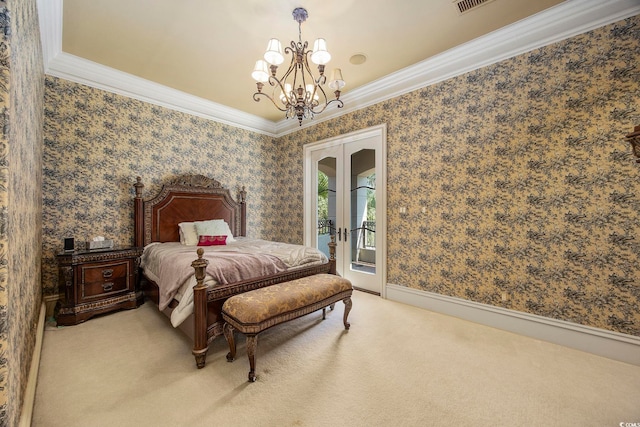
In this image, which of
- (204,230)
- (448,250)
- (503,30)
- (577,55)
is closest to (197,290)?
(204,230)

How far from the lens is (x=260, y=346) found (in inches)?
90.0

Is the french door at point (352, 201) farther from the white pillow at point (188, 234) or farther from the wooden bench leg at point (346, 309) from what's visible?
the white pillow at point (188, 234)

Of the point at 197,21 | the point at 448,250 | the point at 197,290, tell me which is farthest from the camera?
the point at 448,250

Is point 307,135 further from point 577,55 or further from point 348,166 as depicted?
point 577,55

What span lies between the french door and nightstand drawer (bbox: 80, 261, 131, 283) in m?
2.68

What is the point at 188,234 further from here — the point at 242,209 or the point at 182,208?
the point at 242,209

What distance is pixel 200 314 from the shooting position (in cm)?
197

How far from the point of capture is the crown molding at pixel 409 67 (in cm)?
222

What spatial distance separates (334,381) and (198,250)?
1.42 metres

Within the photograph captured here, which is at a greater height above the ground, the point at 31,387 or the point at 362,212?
the point at 362,212

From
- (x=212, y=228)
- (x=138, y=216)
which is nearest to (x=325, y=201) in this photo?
(x=212, y=228)

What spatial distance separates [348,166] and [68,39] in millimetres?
3650

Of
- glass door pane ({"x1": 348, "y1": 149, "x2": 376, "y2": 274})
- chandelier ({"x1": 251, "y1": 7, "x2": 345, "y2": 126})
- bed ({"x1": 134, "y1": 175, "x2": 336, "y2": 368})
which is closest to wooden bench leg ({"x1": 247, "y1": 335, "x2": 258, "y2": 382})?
bed ({"x1": 134, "y1": 175, "x2": 336, "y2": 368})

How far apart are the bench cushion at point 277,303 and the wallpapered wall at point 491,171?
1557 mm
